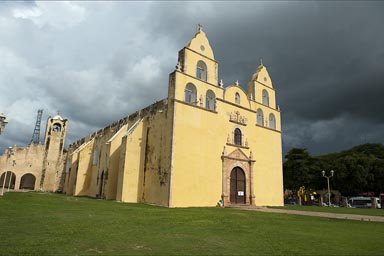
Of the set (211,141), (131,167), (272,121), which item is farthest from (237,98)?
(131,167)

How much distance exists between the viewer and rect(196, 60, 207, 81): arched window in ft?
69.6

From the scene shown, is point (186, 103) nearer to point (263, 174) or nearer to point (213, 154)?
point (213, 154)

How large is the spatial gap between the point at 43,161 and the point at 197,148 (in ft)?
104

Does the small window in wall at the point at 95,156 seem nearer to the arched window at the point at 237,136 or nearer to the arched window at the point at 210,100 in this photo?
the arched window at the point at 210,100

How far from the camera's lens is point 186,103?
1917 centimetres

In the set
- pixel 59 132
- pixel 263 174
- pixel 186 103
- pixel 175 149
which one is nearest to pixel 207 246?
pixel 175 149

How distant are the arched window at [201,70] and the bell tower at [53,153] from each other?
3060 centimetres

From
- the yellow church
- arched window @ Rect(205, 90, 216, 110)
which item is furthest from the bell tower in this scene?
arched window @ Rect(205, 90, 216, 110)

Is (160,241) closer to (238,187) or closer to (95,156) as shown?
(238,187)

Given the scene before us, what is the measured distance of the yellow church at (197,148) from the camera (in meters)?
→ 18.4

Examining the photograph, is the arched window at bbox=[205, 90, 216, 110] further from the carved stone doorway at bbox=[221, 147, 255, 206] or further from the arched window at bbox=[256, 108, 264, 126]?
the arched window at bbox=[256, 108, 264, 126]

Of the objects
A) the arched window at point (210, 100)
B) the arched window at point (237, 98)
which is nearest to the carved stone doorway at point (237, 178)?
the arched window at point (210, 100)

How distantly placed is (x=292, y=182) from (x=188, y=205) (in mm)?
→ 28227

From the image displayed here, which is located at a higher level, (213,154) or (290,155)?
(290,155)
